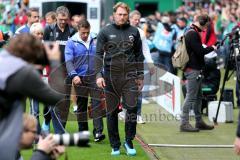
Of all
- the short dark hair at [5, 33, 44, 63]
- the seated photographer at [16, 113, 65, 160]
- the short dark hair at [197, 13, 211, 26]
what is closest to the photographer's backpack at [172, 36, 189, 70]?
the short dark hair at [197, 13, 211, 26]

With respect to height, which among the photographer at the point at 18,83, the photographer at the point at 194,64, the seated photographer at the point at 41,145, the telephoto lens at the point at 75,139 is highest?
the photographer at the point at 18,83

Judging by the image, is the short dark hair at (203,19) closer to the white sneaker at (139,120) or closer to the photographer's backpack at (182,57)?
the photographer's backpack at (182,57)

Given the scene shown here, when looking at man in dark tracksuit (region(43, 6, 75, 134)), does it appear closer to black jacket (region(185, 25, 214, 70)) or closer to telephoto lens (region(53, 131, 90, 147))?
black jacket (region(185, 25, 214, 70))

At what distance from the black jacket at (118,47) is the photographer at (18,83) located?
554 centimetres

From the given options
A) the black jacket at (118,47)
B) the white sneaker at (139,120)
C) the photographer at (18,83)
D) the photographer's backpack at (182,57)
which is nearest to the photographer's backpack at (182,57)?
the photographer's backpack at (182,57)

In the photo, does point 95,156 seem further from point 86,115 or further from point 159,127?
point 159,127

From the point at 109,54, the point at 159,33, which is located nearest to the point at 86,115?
the point at 109,54

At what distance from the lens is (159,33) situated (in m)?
21.4

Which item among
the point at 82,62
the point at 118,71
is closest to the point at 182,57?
the point at 82,62

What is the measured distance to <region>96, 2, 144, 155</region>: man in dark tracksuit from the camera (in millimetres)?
11180

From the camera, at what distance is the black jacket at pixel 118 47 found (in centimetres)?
1119

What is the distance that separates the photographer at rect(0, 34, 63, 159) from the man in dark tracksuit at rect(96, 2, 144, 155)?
5540 millimetres

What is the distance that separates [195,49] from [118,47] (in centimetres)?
243

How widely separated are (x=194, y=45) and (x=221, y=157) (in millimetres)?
2549
